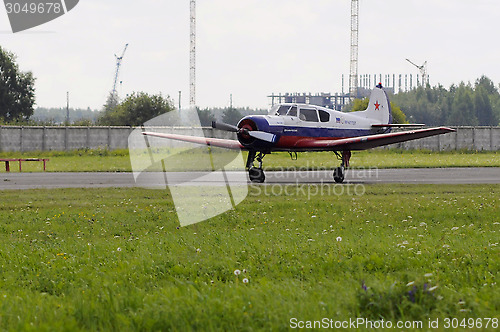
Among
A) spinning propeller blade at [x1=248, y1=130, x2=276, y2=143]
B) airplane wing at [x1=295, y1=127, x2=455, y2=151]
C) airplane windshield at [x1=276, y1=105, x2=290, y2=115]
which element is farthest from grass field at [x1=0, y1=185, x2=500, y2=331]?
A: airplane windshield at [x1=276, y1=105, x2=290, y2=115]

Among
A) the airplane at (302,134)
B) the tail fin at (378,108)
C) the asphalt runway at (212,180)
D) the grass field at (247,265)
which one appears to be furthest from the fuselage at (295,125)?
the grass field at (247,265)

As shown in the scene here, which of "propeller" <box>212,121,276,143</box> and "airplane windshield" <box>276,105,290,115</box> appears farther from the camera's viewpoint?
"airplane windshield" <box>276,105,290,115</box>

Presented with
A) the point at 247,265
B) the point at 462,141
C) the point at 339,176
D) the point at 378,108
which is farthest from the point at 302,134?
the point at 462,141

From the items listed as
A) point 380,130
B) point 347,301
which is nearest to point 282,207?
point 347,301

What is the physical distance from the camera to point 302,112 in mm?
25016

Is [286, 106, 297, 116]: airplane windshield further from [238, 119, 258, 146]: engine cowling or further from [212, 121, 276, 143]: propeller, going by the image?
[238, 119, 258, 146]: engine cowling

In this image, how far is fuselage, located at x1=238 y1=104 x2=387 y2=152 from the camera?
77.3 ft

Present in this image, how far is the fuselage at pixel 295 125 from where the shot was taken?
23.5 meters

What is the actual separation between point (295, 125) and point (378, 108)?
707cm

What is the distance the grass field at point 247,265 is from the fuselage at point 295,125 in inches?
332

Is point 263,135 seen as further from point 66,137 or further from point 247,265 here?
point 66,137

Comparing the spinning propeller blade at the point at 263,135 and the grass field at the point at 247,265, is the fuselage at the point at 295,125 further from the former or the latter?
the grass field at the point at 247,265

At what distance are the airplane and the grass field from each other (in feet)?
27.3

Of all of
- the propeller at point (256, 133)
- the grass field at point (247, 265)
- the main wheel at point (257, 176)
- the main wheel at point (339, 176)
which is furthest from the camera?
the main wheel at point (339, 176)
